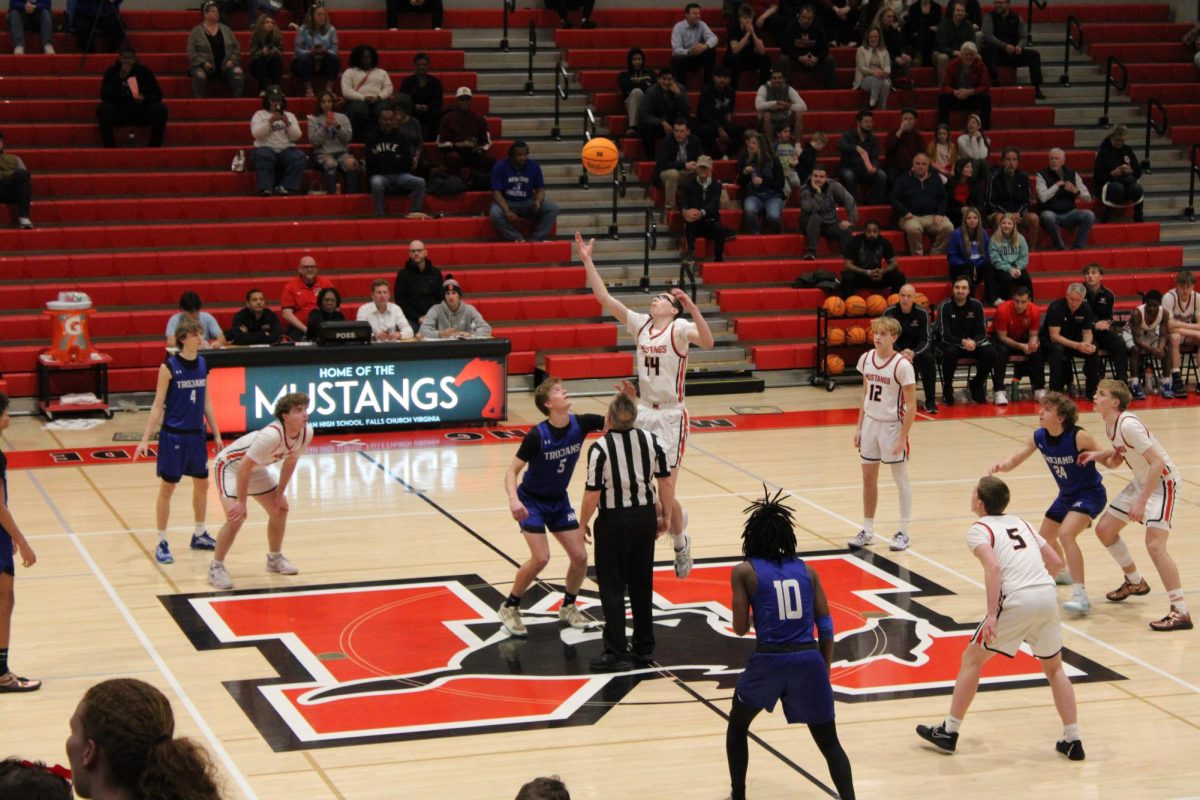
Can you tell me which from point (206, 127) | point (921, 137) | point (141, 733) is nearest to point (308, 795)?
point (141, 733)

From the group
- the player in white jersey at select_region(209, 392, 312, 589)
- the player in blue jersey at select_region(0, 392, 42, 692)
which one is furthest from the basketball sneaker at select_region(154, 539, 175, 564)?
the player in blue jersey at select_region(0, 392, 42, 692)

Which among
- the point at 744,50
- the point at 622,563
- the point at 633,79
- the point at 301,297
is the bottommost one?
the point at 622,563

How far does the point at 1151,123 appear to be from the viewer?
26250 mm

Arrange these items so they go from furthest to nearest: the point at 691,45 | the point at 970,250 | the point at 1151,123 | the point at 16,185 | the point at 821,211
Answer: the point at 1151,123, the point at 691,45, the point at 821,211, the point at 970,250, the point at 16,185

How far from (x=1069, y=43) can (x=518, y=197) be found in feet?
35.7

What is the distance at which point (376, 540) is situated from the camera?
13523 millimetres

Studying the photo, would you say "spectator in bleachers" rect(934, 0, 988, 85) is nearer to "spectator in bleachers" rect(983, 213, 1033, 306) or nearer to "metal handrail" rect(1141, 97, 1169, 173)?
"metal handrail" rect(1141, 97, 1169, 173)

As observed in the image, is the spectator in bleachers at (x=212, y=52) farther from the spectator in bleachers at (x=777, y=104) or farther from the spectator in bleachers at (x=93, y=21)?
the spectator in bleachers at (x=777, y=104)

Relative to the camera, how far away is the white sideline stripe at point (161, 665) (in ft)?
28.6

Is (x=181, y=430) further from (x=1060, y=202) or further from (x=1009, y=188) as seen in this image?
A: (x=1060, y=202)

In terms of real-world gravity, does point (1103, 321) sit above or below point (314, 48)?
below

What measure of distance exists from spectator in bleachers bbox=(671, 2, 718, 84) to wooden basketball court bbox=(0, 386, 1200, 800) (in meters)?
9.92

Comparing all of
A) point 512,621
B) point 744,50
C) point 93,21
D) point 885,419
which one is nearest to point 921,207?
point 744,50

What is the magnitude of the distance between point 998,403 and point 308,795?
13.2 metres
